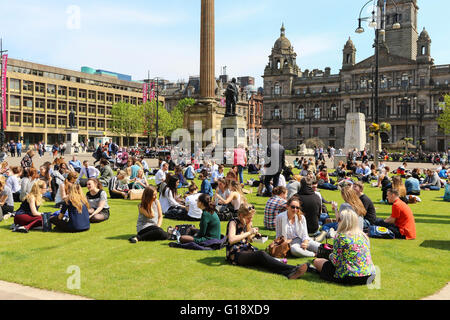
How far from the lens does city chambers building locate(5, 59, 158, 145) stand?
75500mm

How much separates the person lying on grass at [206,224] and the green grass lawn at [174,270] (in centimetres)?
37

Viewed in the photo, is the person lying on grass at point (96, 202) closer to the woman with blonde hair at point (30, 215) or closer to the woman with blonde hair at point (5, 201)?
the woman with blonde hair at point (30, 215)

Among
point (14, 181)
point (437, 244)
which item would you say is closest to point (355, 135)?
point (437, 244)

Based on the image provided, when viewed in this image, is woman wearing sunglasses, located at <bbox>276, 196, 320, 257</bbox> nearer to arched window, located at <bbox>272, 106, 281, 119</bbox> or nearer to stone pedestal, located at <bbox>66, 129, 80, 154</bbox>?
stone pedestal, located at <bbox>66, 129, 80, 154</bbox>

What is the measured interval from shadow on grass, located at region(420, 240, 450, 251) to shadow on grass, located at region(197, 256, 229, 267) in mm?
4689

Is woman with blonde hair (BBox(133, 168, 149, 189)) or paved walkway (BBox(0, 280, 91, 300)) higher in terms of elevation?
woman with blonde hair (BBox(133, 168, 149, 189))

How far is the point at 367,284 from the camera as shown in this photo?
21.7ft

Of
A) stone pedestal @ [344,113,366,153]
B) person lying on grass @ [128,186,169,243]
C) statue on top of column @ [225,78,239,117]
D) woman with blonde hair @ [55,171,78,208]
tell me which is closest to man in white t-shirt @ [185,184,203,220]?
person lying on grass @ [128,186,169,243]

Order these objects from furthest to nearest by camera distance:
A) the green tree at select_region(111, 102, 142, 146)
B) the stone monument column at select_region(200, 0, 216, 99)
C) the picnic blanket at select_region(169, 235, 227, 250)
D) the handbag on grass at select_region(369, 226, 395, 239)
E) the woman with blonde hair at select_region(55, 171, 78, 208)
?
the green tree at select_region(111, 102, 142, 146)
the stone monument column at select_region(200, 0, 216, 99)
the woman with blonde hair at select_region(55, 171, 78, 208)
the handbag on grass at select_region(369, 226, 395, 239)
the picnic blanket at select_region(169, 235, 227, 250)

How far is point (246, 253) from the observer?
7543 mm

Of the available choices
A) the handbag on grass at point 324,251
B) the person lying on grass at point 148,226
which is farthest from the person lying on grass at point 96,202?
the handbag on grass at point 324,251

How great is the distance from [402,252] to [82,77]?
299 feet
